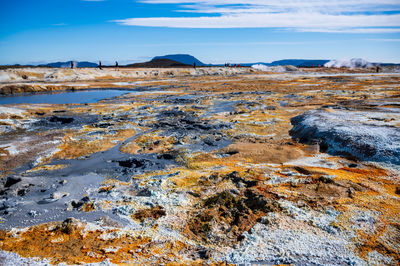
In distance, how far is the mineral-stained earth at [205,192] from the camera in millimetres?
4570

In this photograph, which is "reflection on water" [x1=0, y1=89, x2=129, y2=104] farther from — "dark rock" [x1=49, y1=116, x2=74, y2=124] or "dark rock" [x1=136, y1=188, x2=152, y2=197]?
"dark rock" [x1=136, y1=188, x2=152, y2=197]

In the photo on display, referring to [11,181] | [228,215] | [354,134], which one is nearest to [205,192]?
[228,215]

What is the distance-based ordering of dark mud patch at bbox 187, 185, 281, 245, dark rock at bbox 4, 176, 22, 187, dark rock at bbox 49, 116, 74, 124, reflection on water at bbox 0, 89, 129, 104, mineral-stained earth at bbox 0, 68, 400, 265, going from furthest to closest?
reflection on water at bbox 0, 89, 129, 104, dark rock at bbox 49, 116, 74, 124, dark rock at bbox 4, 176, 22, 187, dark mud patch at bbox 187, 185, 281, 245, mineral-stained earth at bbox 0, 68, 400, 265

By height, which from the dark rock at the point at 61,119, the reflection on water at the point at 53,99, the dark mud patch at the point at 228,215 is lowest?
the dark mud patch at the point at 228,215

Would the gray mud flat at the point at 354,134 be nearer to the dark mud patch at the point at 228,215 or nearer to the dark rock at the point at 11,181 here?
the dark mud patch at the point at 228,215

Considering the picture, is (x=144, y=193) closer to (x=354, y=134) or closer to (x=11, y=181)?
(x=11, y=181)

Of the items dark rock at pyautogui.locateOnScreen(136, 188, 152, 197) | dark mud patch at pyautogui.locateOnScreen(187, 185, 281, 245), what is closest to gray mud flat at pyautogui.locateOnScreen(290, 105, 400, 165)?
dark mud patch at pyautogui.locateOnScreen(187, 185, 281, 245)

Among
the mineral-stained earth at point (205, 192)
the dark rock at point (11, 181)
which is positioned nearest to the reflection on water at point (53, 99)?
the mineral-stained earth at point (205, 192)

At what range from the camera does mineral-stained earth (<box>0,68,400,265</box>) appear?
180 inches

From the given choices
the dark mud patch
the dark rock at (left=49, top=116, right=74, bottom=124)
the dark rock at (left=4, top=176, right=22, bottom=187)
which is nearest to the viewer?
the dark mud patch

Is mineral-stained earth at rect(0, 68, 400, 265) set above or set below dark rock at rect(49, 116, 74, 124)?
below

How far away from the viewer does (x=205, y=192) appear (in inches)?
261

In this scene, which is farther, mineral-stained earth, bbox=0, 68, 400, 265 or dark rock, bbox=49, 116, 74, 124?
dark rock, bbox=49, 116, 74, 124

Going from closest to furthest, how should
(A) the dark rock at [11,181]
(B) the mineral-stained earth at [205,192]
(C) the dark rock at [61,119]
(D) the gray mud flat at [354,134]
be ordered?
1. (B) the mineral-stained earth at [205,192]
2. (A) the dark rock at [11,181]
3. (D) the gray mud flat at [354,134]
4. (C) the dark rock at [61,119]
